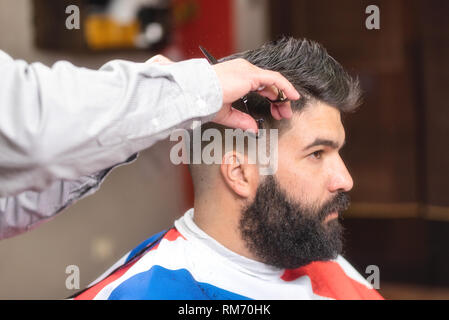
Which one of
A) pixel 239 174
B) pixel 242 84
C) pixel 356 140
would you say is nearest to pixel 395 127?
pixel 356 140

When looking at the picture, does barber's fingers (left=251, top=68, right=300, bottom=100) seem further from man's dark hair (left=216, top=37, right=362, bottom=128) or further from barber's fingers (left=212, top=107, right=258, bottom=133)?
man's dark hair (left=216, top=37, right=362, bottom=128)

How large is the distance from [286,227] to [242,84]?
548mm

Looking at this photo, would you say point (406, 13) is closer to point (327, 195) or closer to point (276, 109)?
point (327, 195)

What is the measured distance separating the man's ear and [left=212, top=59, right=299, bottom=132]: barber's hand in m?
0.26

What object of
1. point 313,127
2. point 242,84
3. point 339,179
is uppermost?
point 242,84

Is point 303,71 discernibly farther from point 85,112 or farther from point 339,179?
point 85,112

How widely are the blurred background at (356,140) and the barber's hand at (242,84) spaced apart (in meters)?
1.44

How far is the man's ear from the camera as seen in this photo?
134 cm

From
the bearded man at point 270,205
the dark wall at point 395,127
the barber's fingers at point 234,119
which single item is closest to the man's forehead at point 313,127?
the bearded man at point 270,205

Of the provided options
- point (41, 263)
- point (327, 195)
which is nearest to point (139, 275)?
point (327, 195)

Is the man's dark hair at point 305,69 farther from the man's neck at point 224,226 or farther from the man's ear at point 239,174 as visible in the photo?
the man's neck at point 224,226

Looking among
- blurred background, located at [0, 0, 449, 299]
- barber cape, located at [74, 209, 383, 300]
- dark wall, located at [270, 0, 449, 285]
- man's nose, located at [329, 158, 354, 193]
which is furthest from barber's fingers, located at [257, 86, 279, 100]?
dark wall, located at [270, 0, 449, 285]

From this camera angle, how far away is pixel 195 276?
1.33 metres
